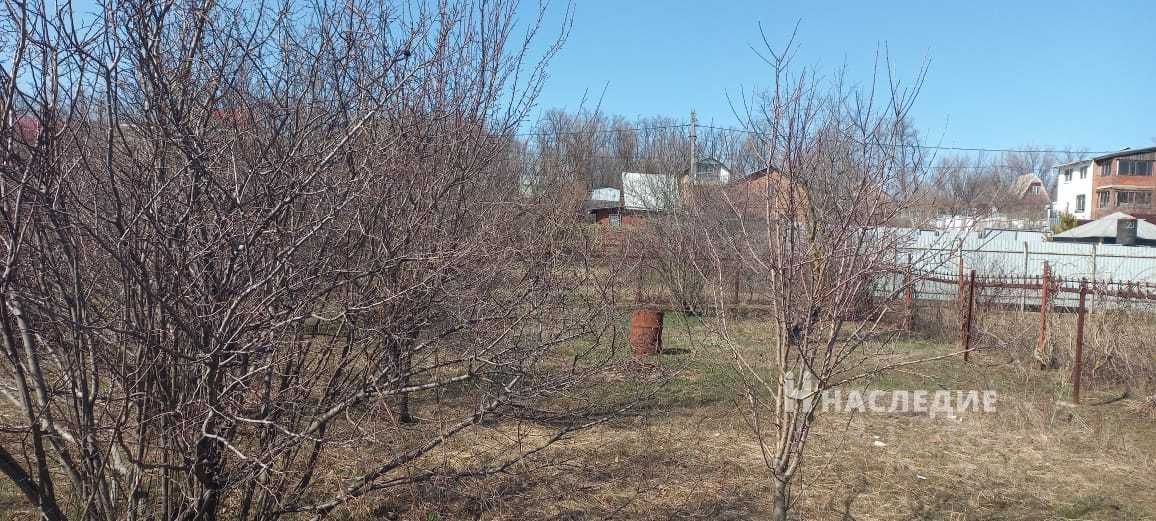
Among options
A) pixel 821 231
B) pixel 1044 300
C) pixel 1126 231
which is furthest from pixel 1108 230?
pixel 821 231

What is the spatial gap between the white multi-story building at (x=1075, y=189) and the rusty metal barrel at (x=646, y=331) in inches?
1798

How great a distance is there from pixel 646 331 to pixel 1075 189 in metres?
53.1

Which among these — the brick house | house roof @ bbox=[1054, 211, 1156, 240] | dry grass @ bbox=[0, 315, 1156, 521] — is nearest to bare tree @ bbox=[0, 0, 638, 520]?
dry grass @ bbox=[0, 315, 1156, 521]

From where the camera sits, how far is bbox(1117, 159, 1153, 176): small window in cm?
4484

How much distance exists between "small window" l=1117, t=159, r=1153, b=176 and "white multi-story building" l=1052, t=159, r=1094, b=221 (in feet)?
7.39

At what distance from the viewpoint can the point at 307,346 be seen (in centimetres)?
304

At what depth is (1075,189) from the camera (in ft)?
168

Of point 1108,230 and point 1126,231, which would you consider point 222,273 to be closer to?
point 1126,231

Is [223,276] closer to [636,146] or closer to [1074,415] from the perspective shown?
[1074,415]

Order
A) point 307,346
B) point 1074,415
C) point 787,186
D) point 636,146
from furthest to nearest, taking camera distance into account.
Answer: point 636,146, point 1074,415, point 787,186, point 307,346

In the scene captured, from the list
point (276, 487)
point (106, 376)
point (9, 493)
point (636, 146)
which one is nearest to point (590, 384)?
point (276, 487)

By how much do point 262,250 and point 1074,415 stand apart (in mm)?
7659

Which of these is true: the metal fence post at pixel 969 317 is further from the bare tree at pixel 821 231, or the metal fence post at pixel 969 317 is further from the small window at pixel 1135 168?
the small window at pixel 1135 168

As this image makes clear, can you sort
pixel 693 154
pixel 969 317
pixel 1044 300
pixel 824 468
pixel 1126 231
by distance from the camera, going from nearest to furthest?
pixel 824 468 < pixel 1044 300 < pixel 969 317 < pixel 693 154 < pixel 1126 231
